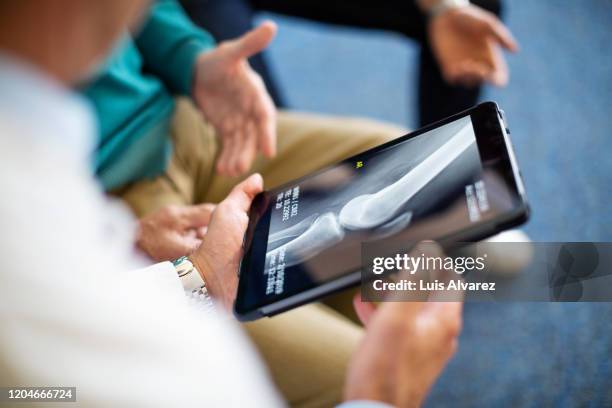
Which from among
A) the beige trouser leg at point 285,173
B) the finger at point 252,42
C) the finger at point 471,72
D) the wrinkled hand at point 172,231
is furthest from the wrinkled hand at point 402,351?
the finger at point 471,72

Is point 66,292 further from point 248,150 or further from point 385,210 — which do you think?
point 248,150

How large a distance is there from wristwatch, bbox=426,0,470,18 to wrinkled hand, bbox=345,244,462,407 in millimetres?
658

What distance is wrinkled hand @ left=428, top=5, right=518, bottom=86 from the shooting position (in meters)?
0.95

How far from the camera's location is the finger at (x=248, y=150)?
798 millimetres

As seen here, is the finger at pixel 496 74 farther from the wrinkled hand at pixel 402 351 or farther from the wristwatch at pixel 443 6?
the wrinkled hand at pixel 402 351

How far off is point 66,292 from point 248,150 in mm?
473

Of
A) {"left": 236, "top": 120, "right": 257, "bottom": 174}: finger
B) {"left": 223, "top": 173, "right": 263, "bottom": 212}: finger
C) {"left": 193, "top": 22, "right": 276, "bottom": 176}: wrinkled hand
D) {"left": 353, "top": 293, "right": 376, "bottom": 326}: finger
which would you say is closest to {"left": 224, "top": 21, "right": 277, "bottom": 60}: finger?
{"left": 193, "top": 22, "right": 276, "bottom": 176}: wrinkled hand

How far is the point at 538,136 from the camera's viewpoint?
3.97 feet

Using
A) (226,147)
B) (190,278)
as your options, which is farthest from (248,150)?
(190,278)

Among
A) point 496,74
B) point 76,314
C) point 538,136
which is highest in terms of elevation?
point 76,314

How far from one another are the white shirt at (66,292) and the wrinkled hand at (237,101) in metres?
0.40

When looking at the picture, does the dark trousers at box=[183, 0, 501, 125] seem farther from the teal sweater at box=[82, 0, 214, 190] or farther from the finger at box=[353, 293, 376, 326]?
the finger at box=[353, 293, 376, 326]

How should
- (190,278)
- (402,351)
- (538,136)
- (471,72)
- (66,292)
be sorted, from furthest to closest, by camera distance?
(538,136)
(471,72)
(190,278)
(402,351)
(66,292)

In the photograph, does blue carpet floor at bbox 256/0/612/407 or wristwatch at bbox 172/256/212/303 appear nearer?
wristwatch at bbox 172/256/212/303
